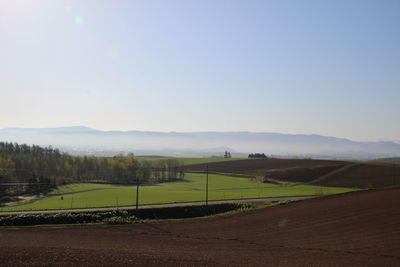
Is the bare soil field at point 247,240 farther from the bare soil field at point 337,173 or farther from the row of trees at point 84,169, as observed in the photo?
the row of trees at point 84,169

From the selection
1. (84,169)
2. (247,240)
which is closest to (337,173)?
(247,240)

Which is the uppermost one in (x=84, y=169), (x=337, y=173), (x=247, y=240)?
(x=337, y=173)

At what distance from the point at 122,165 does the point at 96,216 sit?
6028 cm

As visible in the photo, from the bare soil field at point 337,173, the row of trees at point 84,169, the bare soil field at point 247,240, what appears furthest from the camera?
the row of trees at point 84,169

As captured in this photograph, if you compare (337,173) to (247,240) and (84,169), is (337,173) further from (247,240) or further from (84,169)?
(84,169)

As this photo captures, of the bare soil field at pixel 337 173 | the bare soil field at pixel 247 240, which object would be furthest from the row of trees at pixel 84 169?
the bare soil field at pixel 247 240

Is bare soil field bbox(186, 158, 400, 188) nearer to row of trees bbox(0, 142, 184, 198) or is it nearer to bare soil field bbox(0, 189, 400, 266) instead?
row of trees bbox(0, 142, 184, 198)

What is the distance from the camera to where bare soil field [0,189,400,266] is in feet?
52.5

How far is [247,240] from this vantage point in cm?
2497

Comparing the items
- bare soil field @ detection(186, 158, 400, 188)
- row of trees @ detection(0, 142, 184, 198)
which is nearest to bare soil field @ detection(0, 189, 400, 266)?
bare soil field @ detection(186, 158, 400, 188)

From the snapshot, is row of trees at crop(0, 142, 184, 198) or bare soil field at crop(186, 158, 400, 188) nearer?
bare soil field at crop(186, 158, 400, 188)

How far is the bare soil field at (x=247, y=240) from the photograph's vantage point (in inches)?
630

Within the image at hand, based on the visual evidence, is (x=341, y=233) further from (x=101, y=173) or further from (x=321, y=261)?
(x=101, y=173)

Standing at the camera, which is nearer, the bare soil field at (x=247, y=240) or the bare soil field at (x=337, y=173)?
the bare soil field at (x=247, y=240)
